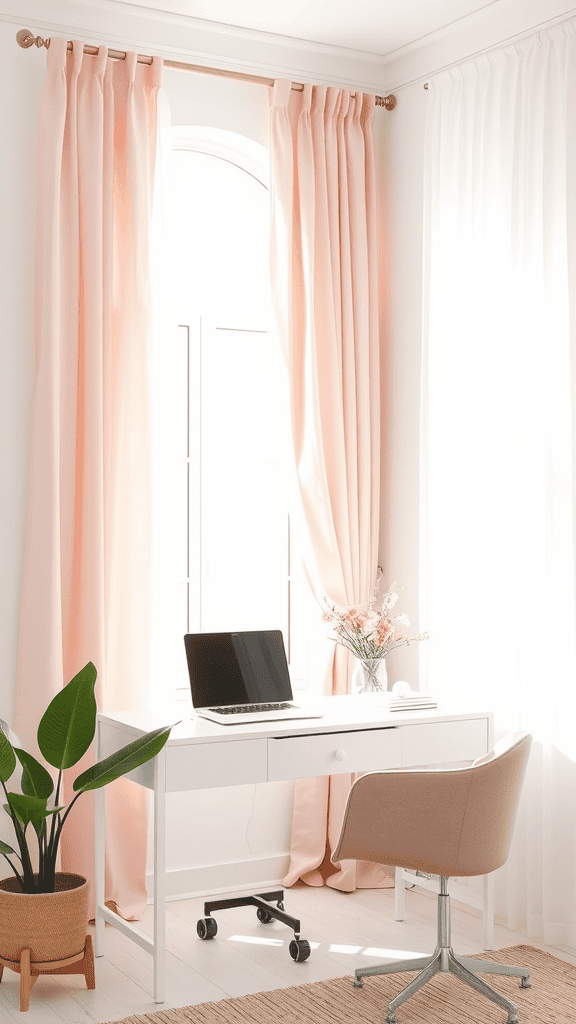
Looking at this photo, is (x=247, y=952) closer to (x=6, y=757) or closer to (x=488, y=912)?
(x=488, y=912)

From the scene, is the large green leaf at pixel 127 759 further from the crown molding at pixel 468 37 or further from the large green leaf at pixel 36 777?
the crown molding at pixel 468 37

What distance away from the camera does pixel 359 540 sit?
14.4 ft

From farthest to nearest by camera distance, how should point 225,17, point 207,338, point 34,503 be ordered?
point 207,338 → point 225,17 → point 34,503

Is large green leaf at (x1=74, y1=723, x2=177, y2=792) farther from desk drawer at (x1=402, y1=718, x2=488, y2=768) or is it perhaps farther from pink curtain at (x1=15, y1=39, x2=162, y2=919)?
desk drawer at (x1=402, y1=718, x2=488, y2=768)

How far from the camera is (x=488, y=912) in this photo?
360cm

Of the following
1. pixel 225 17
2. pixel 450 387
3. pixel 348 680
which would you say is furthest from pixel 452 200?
pixel 348 680

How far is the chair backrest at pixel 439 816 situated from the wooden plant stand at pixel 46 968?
31.3 inches

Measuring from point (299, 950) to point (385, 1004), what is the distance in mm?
382

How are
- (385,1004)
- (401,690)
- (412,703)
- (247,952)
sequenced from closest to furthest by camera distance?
(385,1004) → (247,952) → (412,703) → (401,690)

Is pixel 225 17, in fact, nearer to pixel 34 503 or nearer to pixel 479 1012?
pixel 34 503

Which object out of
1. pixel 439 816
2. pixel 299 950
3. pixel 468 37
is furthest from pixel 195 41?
pixel 299 950

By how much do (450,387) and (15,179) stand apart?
165 centimetres

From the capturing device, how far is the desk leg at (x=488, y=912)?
3.59 meters

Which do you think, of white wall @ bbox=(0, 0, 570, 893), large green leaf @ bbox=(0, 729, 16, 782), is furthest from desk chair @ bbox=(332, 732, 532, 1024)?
white wall @ bbox=(0, 0, 570, 893)
